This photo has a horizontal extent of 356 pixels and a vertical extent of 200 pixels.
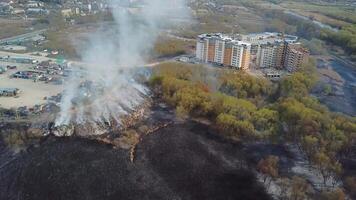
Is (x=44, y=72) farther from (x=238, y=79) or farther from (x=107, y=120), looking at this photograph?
(x=238, y=79)

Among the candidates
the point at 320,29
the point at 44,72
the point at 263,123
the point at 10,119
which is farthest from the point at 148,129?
the point at 320,29

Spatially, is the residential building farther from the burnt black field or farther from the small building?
the small building

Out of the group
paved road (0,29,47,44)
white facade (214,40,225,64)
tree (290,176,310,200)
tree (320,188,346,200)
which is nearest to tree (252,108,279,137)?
tree (290,176,310,200)

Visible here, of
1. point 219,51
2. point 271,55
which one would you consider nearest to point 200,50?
point 219,51

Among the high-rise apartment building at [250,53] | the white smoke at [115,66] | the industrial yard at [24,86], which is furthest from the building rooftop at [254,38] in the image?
the industrial yard at [24,86]

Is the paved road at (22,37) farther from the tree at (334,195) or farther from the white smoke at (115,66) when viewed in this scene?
the tree at (334,195)

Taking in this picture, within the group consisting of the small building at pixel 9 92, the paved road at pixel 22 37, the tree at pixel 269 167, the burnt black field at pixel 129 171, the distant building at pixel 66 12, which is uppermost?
the distant building at pixel 66 12

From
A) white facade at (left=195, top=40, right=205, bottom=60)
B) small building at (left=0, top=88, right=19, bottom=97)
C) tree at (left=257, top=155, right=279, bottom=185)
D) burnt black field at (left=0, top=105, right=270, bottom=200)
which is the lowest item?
burnt black field at (left=0, top=105, right=270, bottom=200)
